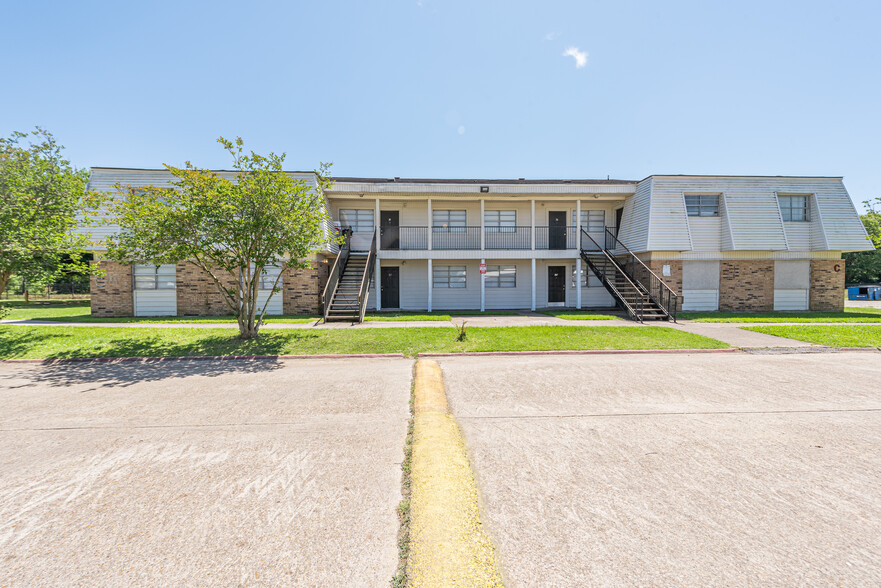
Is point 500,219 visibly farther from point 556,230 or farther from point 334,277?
point 334,277

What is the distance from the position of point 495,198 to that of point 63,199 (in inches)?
634

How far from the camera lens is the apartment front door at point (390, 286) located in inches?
720

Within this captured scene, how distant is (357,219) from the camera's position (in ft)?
59.2

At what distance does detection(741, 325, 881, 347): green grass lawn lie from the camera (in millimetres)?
9391

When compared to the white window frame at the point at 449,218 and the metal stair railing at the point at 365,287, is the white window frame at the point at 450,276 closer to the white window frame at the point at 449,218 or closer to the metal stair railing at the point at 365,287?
the white window frame at the point at 449,218

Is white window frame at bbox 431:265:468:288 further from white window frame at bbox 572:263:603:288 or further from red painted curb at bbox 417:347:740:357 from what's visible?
red painted curb at bbox 417:347:740:357

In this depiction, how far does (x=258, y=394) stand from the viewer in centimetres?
560

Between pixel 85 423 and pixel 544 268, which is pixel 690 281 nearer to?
pixel 544 268

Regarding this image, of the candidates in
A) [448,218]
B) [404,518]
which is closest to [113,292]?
[448,218]

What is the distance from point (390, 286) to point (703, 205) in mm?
15609

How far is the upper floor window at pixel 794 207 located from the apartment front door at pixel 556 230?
9.91 metres

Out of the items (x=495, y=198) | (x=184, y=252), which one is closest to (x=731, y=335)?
(x=495, y=198)

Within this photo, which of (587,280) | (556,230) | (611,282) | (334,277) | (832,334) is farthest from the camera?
(556,230)

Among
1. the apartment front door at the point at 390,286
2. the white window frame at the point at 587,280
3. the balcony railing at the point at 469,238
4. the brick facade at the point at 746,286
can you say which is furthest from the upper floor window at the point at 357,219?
the brick facade at the point at 746,286
